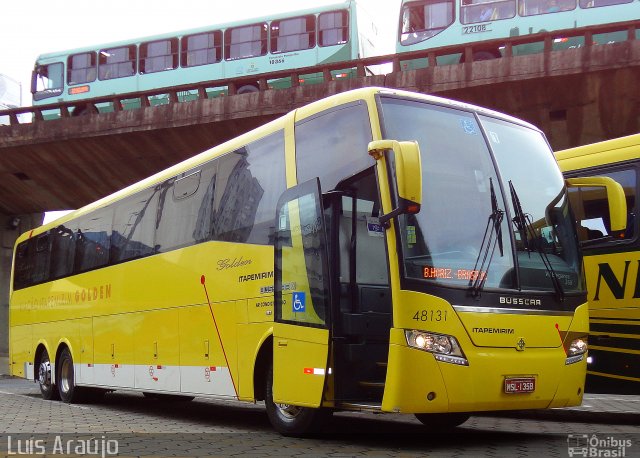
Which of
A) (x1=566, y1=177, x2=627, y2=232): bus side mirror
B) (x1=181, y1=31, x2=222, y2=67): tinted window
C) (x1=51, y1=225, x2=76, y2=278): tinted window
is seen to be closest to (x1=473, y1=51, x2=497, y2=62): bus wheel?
(x1=181, y1=31, x2=222, y2=67): tinted window

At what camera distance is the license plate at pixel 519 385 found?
7.01m

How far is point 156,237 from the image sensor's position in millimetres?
11586

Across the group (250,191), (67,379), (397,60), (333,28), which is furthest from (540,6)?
(250,191)

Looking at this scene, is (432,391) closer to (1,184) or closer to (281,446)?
(281,446)

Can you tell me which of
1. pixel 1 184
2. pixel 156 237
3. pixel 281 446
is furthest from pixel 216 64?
pixel 281 446

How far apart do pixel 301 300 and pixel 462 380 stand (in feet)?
5.94

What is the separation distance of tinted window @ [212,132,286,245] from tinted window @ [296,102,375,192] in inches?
17.1

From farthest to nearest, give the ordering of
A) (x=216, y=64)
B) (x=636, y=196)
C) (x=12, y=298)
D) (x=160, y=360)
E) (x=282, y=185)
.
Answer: (x=216, y=64)
(x=12, y=298)
(x=160, y=360)
(x=636, y=196)
(x=282, y=185)

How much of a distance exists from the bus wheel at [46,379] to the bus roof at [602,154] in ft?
33.7

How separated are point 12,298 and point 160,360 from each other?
878cm

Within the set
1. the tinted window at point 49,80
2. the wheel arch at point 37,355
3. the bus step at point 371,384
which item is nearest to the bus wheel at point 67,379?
the wheel arch at point 37,355

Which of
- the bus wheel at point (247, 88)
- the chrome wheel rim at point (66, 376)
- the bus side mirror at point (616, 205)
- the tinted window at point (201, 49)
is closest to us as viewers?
the bus side mirror at point (616, 205)

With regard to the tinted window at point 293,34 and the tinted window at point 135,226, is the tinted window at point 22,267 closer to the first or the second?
the tinted window at point 135,226

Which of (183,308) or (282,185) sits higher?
(282,185)
